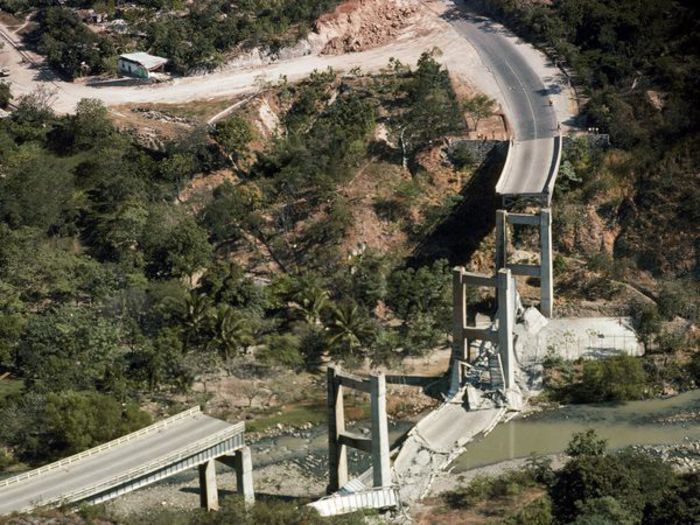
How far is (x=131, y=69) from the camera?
7650 centimetres

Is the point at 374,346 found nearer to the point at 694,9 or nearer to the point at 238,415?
the point at 238,415

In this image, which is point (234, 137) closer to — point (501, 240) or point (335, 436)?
point (501, 240)

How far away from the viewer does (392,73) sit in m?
74.4

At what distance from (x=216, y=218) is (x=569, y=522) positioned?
2722 centimetres

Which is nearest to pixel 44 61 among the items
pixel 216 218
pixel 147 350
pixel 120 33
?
pixel 120 33

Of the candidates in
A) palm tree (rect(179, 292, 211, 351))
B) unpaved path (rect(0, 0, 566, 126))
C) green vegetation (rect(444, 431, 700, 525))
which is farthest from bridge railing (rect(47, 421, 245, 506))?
unpaved path (rect(0, 0, 566, 126))

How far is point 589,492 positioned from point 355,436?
836 centimetres

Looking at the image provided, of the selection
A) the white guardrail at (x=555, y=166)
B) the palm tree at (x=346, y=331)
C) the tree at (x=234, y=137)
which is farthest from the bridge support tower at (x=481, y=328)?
the tree at (x=234, y=137)

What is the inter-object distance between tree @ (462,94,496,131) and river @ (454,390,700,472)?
20.2 meters

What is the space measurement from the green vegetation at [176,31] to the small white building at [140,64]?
0.59m

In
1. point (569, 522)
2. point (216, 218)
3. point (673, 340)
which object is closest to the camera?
point (569, 522)

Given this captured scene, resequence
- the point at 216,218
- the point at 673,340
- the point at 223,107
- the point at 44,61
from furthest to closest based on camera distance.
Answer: the point at 44,61, the point at 223,107, the point at 216,218, the point at 673,340

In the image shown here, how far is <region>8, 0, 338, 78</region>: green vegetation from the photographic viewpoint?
77.1 m

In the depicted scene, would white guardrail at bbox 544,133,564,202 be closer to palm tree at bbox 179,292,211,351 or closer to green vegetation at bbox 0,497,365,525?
palm tree at bbox 179,292,211,351
